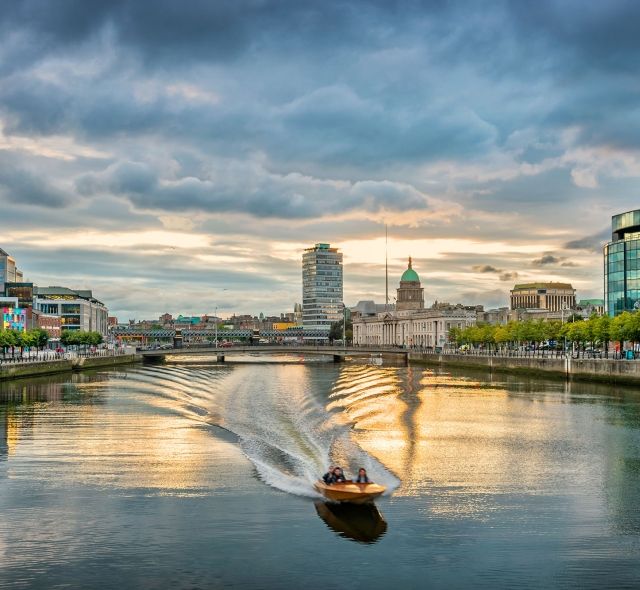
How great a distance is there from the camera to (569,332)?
142500mm

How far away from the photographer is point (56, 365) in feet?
438

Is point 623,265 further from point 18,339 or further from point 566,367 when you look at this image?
point 18,339

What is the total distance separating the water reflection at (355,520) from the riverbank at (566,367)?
6712 cm

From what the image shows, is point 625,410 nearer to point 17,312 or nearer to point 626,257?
point 626,257

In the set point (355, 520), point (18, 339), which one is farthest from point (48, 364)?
point (355, 520)

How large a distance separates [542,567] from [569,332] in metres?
118

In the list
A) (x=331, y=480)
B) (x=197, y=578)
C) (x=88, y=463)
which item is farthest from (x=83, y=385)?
(x=197, y=578)

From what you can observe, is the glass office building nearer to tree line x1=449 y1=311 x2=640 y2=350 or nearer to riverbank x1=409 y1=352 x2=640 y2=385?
tree line x1=449 y1=311 x2=640 y2=350

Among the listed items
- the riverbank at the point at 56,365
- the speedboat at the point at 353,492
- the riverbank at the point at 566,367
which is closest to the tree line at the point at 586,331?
the riverbank at the point at 566,367

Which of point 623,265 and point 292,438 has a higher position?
point 623,265

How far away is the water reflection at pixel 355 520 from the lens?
33062mm

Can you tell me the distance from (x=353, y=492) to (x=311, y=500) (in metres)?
2.38

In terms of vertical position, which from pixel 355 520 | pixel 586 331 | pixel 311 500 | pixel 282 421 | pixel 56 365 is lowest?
pixel 355 520

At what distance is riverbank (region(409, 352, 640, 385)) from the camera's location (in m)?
99.1
